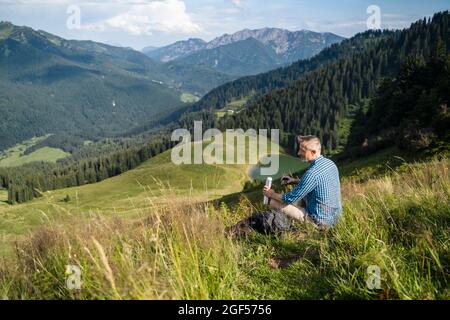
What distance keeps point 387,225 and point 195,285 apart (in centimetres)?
354

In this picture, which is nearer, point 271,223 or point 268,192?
point 271,223

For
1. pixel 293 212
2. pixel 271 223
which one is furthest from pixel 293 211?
pixel 271 223

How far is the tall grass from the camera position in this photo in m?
4.59

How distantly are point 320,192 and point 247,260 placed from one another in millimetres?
2508

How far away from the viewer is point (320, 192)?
27.3ft

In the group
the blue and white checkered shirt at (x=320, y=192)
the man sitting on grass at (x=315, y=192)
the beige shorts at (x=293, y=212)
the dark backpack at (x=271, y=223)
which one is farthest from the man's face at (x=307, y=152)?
the dark backpack at (x=271, y=223)

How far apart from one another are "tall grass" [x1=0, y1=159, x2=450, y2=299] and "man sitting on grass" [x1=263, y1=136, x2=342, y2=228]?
0.67m

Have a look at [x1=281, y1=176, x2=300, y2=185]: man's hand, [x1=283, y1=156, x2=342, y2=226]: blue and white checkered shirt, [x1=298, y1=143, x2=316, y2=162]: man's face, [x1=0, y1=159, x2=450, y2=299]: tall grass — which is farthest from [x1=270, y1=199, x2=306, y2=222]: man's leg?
[x1=281, y1=176, x2=300, y2=185]: man's hand

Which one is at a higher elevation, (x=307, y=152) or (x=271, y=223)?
(x=307, y=152)

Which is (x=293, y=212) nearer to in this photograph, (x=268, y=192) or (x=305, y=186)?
(x=305, y=186)

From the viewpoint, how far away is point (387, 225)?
653 centimetres

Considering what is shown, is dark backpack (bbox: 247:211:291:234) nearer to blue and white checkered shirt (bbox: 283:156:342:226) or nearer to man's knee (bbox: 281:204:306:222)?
man's knee (bbox: 281:204:306:222)
